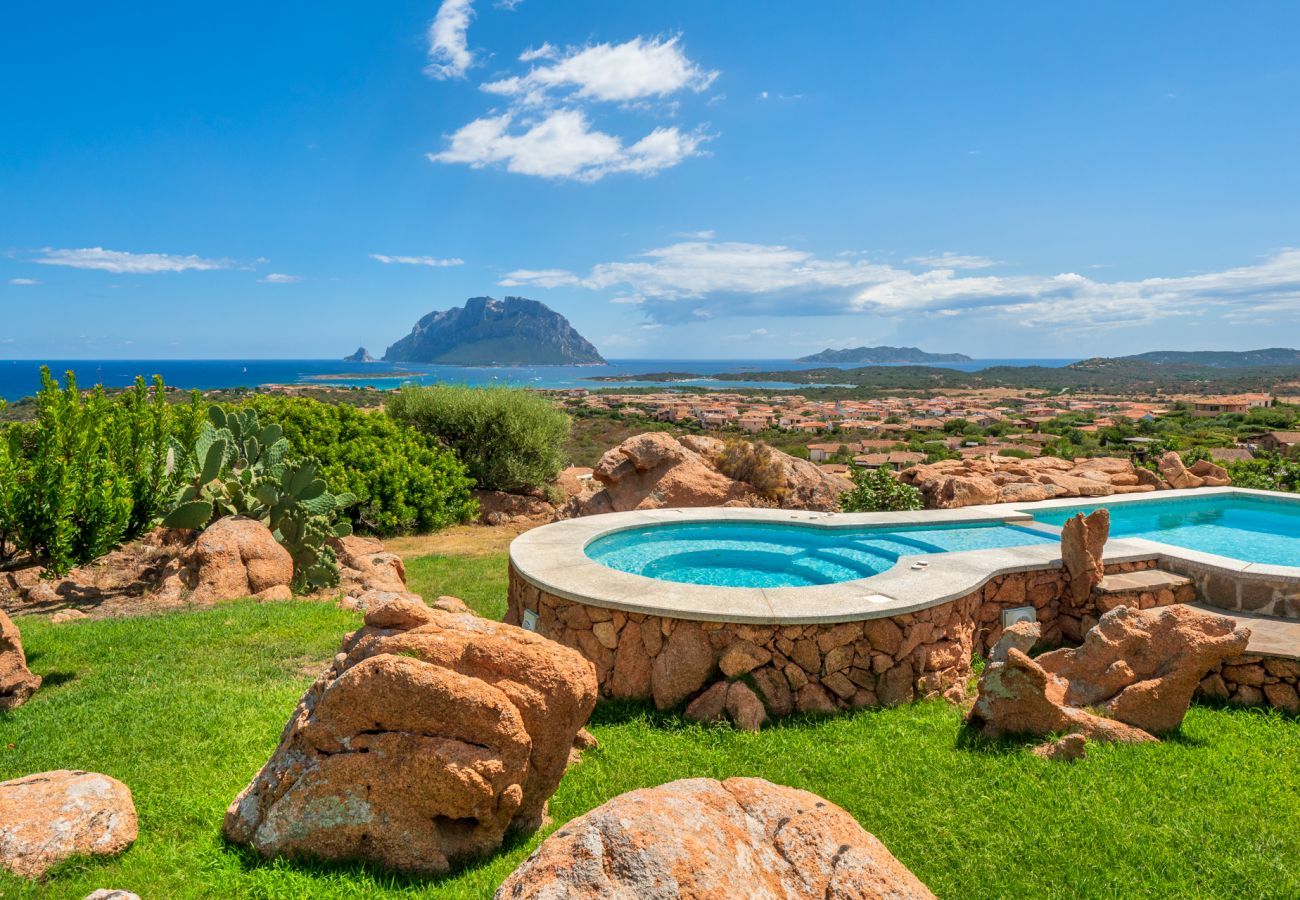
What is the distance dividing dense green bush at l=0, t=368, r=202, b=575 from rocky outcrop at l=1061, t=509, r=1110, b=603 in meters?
10.5

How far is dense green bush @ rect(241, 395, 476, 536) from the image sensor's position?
48.8 ft

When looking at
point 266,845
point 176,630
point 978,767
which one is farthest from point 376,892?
point 176,630

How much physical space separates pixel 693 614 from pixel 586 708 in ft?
6.52

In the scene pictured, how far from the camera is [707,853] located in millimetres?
2311

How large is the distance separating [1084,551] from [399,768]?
7332 millimetres

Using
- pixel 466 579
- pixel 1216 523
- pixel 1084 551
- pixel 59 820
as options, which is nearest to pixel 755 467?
pixel 466 579

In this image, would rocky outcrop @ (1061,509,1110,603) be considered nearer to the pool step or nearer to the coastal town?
the pool step

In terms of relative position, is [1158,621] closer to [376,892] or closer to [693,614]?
[693,614]

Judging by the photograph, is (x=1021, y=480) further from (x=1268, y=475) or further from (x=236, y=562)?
(x=236, y=562)

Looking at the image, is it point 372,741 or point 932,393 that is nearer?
point 372,741

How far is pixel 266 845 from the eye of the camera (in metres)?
3.68

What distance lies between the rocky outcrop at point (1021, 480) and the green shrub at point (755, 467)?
2910 mm

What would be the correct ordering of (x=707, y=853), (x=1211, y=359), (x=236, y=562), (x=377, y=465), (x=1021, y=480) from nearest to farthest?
(x=707, y=853) < (x=236, y=562) < (x=1021, y=480) < (x=377, y=465) < (x=1211, y=359)

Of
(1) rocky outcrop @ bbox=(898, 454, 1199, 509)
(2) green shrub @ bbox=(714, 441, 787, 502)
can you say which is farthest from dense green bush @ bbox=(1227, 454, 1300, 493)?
(2) green shrub @ bbox=(714, 441, 787, 502)
